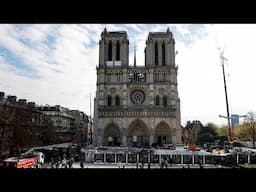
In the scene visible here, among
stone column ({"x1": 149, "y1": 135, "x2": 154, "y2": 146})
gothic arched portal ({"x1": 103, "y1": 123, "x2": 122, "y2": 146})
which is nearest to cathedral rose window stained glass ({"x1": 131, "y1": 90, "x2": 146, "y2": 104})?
gothic arched portal ({"x1": 103, "y1": 123, "x2": 122, "y2": 146})

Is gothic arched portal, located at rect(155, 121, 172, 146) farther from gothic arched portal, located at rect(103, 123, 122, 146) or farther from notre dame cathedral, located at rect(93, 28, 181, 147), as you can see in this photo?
gothic arched portal, located at rect(103, 123, 122, 146)

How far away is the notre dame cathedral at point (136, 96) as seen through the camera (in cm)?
5094

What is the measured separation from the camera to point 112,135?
5253 centimetres

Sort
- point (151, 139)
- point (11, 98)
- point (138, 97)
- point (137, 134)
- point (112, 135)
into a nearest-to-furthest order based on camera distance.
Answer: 1. point (11, 98)
2. point (151, 139)
3. point (112, 135)
4. point (137, 134)
5. point (138, 97)

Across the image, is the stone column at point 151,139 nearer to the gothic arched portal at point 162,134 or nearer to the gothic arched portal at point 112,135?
the gothic arched portal at point 162,134

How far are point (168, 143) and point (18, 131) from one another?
95.3ft

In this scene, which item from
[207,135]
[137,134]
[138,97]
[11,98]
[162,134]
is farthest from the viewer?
[207,135]

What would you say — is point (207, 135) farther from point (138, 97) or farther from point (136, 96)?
point (136, 96)

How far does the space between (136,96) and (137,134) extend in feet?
23.8

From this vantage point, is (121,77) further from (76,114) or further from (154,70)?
(76,114)

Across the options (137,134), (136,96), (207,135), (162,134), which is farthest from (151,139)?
(207,135)

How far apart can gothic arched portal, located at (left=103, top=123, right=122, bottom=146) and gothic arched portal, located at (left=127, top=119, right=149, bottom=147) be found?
1.95 metres

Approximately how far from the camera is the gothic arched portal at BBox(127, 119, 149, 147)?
51.5 metres
